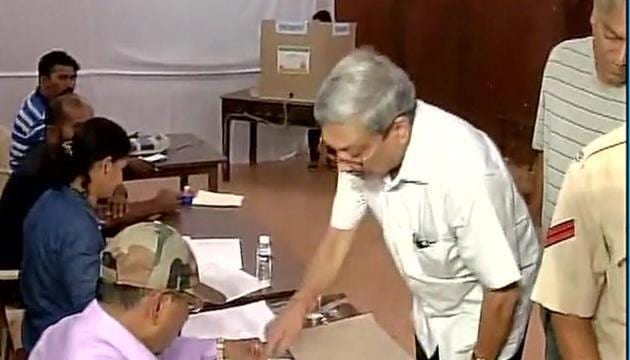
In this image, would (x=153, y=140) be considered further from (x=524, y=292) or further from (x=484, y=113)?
(x=524, y=292)

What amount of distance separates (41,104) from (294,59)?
6.92 feet

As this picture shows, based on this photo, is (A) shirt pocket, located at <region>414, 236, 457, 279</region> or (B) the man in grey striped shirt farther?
(B) the man in grey striped shirt

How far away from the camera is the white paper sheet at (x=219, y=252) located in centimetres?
321

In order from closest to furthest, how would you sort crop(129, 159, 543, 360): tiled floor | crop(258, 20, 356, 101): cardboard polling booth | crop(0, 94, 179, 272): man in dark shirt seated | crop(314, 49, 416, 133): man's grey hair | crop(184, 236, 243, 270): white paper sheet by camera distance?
crop(314, 49, 416, 133): man's grey hair → crop(184, 236, 243, 270): white paper sheet → crop(0, 94, 179, 272): man in dark shirt seated → crop(129, 159, 543, 360): tiled floor → crop(258, 20, 356, 101): cardboard polling booth

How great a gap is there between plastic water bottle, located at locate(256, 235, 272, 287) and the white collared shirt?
0.77 m

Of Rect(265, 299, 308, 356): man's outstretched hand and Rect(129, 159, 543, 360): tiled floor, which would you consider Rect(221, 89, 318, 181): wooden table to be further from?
Rect(265, 299, 308, 356): man's outstretched hand

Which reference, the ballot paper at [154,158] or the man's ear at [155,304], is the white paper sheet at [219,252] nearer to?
the man's ear at [155,304]

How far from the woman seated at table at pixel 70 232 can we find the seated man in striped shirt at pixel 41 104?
1719mm

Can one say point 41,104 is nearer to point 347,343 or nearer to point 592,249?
point 347,343

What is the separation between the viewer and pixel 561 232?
5.61ft

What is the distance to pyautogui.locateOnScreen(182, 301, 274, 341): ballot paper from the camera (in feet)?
8.63

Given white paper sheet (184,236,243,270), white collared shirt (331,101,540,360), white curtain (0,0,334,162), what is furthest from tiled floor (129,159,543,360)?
white collared shirt (331,101,540,360)

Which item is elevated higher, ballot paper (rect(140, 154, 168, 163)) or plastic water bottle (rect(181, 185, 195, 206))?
plastic water bottle (rect(181, 185, 195, 206))

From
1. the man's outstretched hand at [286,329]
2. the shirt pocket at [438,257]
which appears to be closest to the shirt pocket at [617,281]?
the shirt pocket at [438,257]
